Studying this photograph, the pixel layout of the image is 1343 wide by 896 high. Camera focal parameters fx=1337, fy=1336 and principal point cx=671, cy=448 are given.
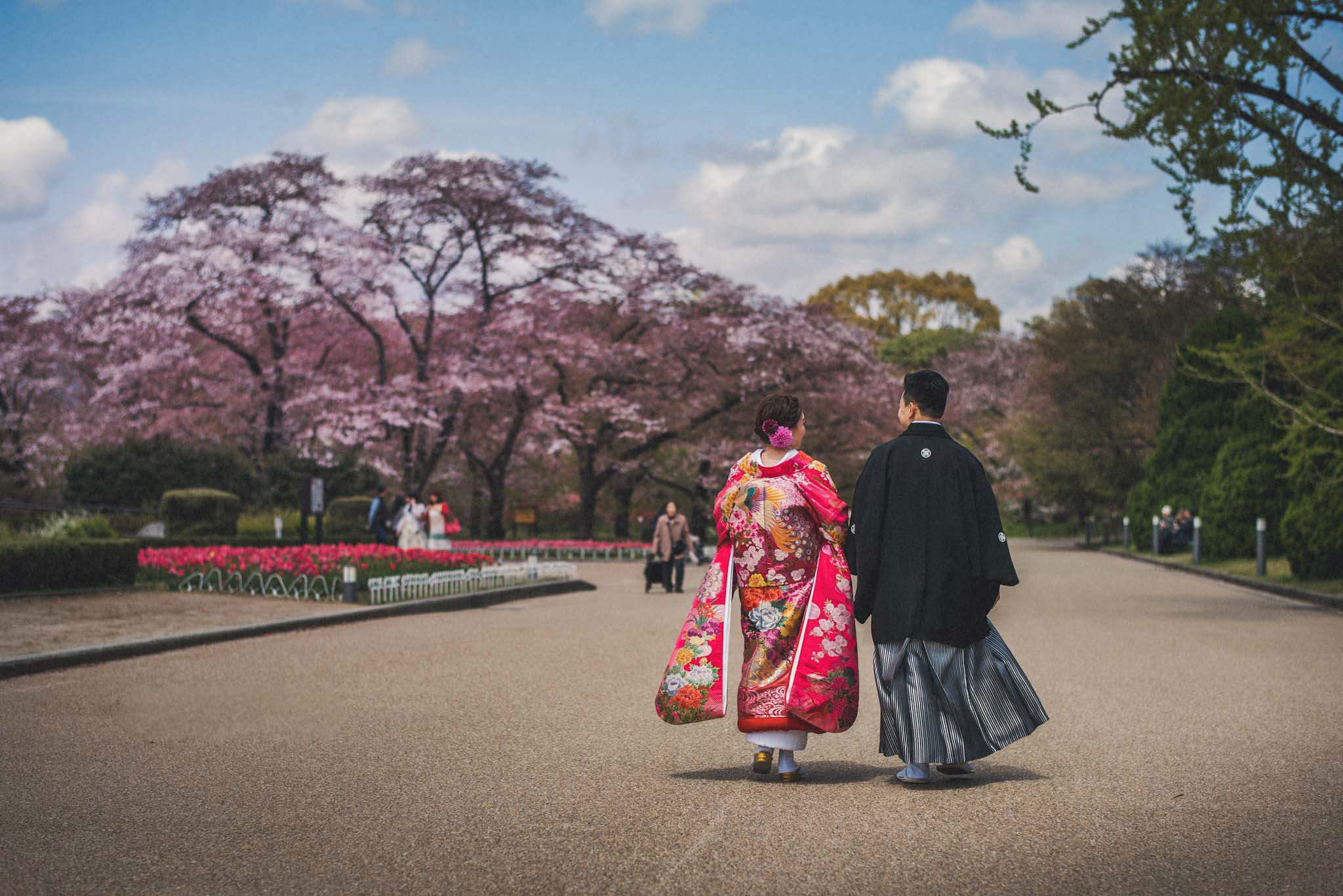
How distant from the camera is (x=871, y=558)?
20.4ft

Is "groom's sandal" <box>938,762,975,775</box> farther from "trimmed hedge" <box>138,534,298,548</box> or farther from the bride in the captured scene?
"trimmed hedge" <box>138,534,298,548</box>

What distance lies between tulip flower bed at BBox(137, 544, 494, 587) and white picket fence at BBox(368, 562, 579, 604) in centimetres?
31

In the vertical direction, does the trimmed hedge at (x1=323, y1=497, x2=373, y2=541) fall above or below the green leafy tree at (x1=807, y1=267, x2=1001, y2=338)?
below

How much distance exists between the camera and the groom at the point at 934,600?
19.7 feet

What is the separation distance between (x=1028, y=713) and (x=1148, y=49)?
43.1 feet

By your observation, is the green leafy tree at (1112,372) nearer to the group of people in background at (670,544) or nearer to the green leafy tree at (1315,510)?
the green leafy tree at (1315,510)

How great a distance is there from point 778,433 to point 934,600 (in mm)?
1088

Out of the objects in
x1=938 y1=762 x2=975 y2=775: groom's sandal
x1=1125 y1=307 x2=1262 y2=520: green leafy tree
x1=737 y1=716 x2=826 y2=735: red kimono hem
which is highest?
x1=1125 y1=307 x2=1262 y2=520: green leafy tree

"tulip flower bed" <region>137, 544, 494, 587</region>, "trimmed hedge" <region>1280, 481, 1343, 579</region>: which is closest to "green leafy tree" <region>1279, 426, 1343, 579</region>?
"trimmed hedge" <region>1280, 481, 1343, 579</region>

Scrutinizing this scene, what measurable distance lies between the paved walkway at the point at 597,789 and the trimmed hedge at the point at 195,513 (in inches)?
579

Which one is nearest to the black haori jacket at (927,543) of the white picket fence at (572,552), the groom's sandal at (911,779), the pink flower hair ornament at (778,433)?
the pink flower hair ornament at (778,433)

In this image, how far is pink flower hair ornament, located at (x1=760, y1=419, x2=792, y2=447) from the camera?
21.1 feet

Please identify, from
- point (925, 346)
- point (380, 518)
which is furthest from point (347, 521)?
point (925, 346)

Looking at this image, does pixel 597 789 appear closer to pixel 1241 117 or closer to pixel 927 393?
pixel 927 393
